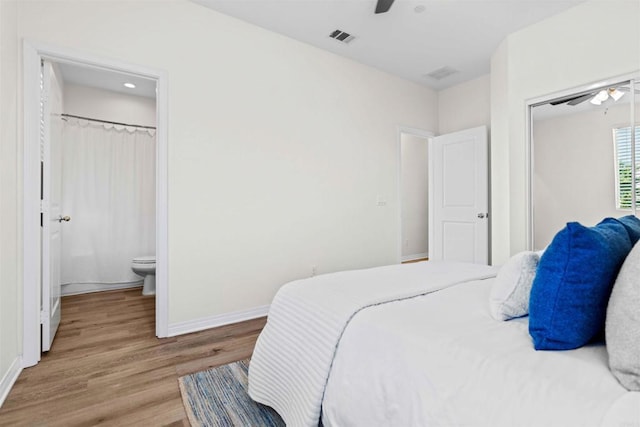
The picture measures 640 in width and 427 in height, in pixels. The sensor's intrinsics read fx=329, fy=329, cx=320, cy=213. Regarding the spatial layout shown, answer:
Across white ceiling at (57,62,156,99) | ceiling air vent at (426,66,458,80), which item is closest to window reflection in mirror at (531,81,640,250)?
ceiling air vent at (426,66,458,80)

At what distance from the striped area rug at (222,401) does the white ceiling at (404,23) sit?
112 inches

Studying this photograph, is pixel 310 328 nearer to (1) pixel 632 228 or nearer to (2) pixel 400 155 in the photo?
(1) pixel 632 228

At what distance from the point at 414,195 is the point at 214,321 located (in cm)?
464

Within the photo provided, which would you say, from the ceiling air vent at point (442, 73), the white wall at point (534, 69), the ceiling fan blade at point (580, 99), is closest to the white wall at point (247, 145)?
the ceiling air vent at point (442, 73)

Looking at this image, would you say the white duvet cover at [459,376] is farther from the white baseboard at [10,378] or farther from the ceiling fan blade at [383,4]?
the ceiling fan blade at [383,4]

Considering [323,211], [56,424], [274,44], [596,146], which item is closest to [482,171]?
[596,146]

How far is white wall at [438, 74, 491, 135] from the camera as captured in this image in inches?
164

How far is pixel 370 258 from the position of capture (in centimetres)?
396

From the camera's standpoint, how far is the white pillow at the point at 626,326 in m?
0.72

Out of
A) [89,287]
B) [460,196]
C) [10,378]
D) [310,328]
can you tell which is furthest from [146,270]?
[460,196]

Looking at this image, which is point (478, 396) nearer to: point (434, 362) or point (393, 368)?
point (434, 362)

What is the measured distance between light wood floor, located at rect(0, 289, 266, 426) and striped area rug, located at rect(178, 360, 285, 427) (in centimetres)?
6

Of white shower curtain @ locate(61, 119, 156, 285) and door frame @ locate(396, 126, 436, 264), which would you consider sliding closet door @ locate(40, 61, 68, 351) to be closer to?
white shower curtain @ locate(61, 119, 156, 285)

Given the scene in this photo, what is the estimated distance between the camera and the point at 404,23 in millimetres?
3045
